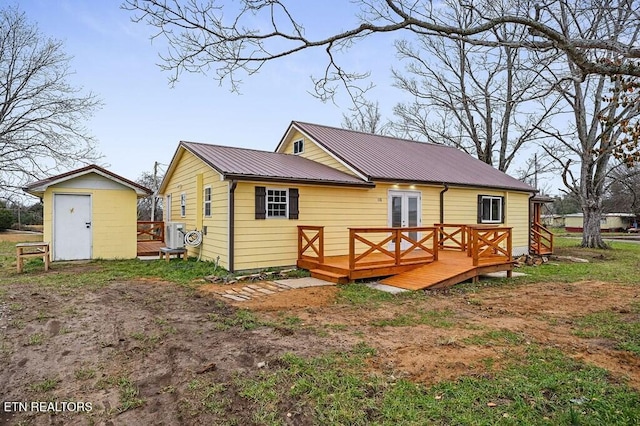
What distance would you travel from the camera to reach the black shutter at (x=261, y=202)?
367 inches

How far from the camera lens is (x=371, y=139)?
50.1 feet

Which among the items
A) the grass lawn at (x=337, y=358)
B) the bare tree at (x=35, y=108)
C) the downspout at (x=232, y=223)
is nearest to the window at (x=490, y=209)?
the grass lawn at (x=337, y=358)

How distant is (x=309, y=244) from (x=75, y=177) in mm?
7349

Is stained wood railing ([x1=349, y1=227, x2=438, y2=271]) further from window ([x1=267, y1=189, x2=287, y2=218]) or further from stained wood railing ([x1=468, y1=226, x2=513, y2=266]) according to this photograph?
window ([x1=267, y1=189, x2=287, y2=218])

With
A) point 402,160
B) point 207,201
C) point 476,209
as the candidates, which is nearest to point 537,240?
point 476,209

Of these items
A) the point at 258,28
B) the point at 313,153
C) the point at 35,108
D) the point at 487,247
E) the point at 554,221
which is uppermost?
the point at 35,108

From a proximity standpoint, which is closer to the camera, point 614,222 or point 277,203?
point 277,203

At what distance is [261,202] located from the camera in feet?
30.7

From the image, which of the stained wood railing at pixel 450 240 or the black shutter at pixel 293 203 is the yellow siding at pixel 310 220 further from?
the stained wood railing at pixel 450 240

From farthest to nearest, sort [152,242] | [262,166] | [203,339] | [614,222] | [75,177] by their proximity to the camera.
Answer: [614,222] < [152,242] < [75,177] < [262,166] < [203,339]

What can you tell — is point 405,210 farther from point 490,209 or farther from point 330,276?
point 490,209

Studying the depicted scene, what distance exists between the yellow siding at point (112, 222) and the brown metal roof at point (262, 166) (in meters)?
2.62

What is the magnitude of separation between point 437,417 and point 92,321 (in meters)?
4.92

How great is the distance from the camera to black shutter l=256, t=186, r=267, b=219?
30.6 ft
